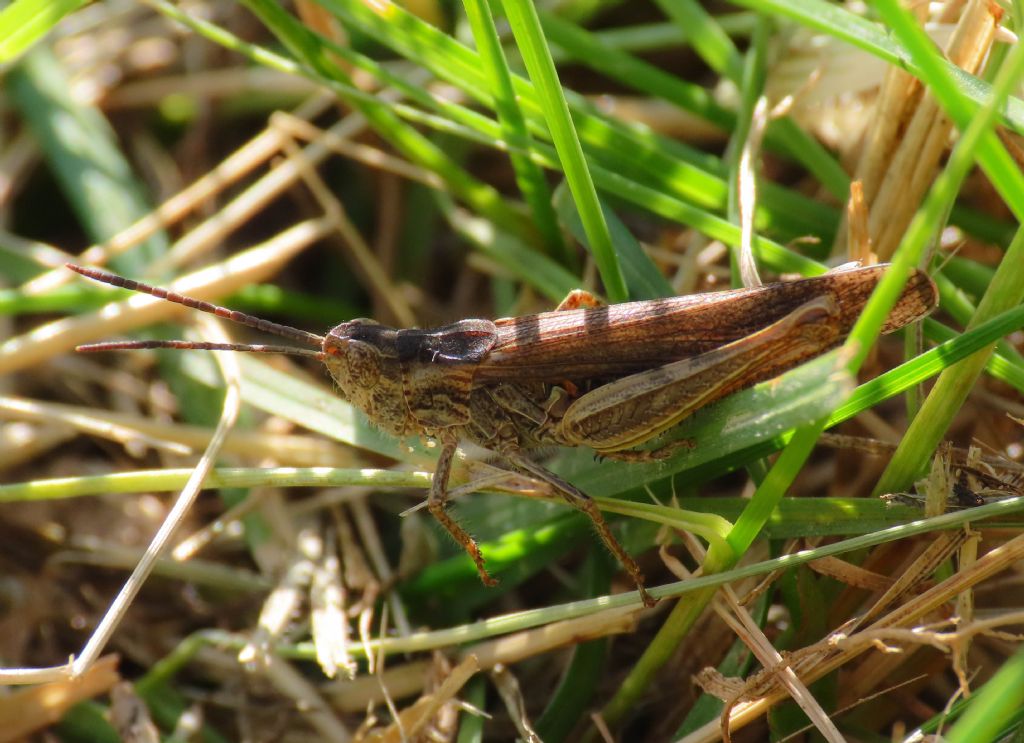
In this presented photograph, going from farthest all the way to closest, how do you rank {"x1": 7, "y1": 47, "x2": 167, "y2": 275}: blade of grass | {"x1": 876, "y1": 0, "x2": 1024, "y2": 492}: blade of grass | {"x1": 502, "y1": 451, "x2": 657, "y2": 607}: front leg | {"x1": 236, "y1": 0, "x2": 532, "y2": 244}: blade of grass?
{"x1": 7, "y1": 47, "x2": 167, "y2": 275}: blade of grass < {"x1": 236, "y1": 0, "x2": 532, "y2": 244}: blade of grass < {"x1": 502, "y1": 451, "x2": 657, "y2": 607}: front leg < {"x1": 876, "y1": 0, "x2": 1024, "y2": 492}: blade of grass

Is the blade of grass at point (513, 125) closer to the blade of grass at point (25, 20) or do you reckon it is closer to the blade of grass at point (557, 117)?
the blade of grass at point (557, 117)

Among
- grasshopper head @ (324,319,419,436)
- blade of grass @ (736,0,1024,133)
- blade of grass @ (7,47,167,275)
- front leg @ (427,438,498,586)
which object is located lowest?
front leg @ (427,438,498,586)

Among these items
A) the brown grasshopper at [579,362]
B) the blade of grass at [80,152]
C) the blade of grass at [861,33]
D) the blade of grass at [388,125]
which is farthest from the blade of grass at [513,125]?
the blade of grass at [80,152]

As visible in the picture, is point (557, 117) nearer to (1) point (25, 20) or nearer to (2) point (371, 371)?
(2) point (371, 371)

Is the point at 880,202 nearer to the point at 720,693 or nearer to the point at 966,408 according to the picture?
the point at 966,408

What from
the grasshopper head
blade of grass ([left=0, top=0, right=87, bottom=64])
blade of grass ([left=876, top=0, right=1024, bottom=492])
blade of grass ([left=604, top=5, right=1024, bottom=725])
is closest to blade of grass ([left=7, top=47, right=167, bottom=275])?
blade of grass ([left=0, top=0, right=87, bottom=64])

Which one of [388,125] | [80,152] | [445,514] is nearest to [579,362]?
[445,514]

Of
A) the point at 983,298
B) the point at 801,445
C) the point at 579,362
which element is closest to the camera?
the point at 801,445

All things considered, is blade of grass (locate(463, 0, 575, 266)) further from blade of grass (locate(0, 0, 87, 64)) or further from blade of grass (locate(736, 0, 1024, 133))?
blade of grass (locate(0, 0, 87, 64))
